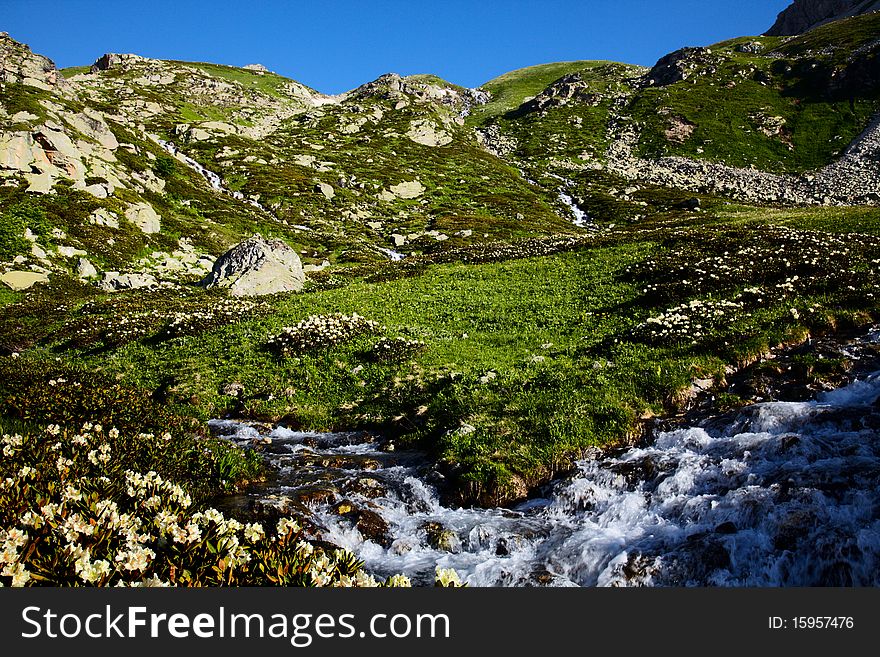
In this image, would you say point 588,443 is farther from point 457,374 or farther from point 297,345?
point 297,345

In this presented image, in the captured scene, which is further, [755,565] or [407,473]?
[407,473]

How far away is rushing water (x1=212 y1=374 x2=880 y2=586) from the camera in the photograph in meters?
6.97

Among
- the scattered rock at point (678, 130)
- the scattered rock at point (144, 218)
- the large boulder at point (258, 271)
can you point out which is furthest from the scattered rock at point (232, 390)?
the scattered rock at point (678, 130)

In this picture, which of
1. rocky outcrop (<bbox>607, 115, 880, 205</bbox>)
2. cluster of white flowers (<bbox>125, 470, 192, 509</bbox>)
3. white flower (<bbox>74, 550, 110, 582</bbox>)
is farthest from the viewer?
rocky outcrop (<bbox>607, 115, 880, 205</bbox>)

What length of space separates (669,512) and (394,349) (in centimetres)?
1120

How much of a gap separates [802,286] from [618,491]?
15613mm

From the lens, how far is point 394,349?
1766 centimetres

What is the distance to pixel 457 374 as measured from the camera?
50.0 ft

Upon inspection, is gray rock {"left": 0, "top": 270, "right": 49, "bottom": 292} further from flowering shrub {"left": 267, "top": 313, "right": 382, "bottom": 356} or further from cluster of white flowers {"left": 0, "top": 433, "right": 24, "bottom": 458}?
cluster of white flowers {"left": 0, "top": 433, "right": 24, "bottom": 458}

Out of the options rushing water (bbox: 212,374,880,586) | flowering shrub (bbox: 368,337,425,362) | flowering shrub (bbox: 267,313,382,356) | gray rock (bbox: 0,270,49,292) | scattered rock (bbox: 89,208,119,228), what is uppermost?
scattered rock (bbox: 89,208,119,228)

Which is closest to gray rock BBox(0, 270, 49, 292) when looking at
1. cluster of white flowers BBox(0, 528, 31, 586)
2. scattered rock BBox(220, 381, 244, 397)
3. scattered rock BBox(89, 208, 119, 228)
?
scattered rock BBox(89, 208, 119, 228)

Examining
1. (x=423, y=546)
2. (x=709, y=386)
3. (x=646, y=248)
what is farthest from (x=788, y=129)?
(x=423, y=546)

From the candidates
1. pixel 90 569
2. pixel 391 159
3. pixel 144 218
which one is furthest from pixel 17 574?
pixel 391 159

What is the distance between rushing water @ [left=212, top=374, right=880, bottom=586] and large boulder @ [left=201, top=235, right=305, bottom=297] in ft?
82.0
